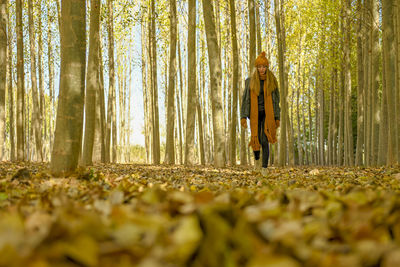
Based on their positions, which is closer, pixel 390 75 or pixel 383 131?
pixel 390 75

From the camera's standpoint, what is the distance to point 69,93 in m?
4.23

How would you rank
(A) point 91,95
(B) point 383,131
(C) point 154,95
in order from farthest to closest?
1. (C) point 154,95
2. (B) point 383,131
3. (A) point 91,95

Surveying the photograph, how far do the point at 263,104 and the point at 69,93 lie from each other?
11.9 feet

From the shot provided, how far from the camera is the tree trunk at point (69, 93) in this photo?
422cm

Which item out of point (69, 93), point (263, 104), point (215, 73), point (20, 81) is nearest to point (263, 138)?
point (263, 104)

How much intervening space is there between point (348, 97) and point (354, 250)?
14.9 metres

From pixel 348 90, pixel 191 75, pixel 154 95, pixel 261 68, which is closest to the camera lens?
pixel 261 68

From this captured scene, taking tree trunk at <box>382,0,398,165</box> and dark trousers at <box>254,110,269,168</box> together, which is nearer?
dark trousers at <box>254,110,269,168</box>

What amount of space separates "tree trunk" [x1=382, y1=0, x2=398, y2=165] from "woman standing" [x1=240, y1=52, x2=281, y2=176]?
130 inches

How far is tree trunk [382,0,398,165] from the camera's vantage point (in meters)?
8.20

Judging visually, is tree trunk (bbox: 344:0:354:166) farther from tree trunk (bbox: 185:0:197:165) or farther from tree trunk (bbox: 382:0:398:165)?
tree trunk (bbox: 185:0:197:165)

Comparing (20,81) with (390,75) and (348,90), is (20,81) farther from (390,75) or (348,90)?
(348,90)

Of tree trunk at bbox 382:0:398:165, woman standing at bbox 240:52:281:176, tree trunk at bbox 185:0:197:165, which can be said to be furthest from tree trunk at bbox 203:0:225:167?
tree trunk at bbox 382:0:398:165

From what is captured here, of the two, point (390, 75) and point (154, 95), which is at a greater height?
point (154, 95)
